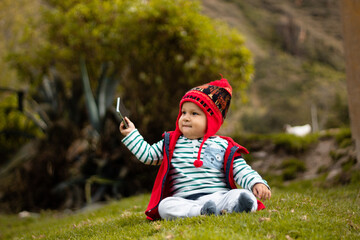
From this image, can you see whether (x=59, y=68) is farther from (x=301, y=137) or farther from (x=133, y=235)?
(x=133, y=235)

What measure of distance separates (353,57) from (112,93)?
18.1 ft

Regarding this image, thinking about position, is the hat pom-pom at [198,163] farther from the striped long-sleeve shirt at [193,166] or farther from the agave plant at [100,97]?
the agave plant at [100,97]

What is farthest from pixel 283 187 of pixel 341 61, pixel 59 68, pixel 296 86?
pixel 341 61

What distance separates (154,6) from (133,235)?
7224 millimetres

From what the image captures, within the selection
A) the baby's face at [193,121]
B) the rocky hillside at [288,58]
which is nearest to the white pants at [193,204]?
the baby's face at [193,121]

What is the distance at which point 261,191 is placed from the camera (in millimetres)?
3021

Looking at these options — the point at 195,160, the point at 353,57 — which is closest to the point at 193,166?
the point at 195,160

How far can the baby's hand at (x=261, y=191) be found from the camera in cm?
301

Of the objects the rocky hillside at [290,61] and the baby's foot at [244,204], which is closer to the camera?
the baby's foot at [244,204]

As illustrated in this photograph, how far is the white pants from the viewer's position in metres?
3.01

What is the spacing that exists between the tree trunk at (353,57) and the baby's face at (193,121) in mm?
3475

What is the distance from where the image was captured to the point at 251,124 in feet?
133

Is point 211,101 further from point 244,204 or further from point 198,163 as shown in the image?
point 244,204

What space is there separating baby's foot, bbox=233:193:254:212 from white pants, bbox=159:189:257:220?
0.11 feet
